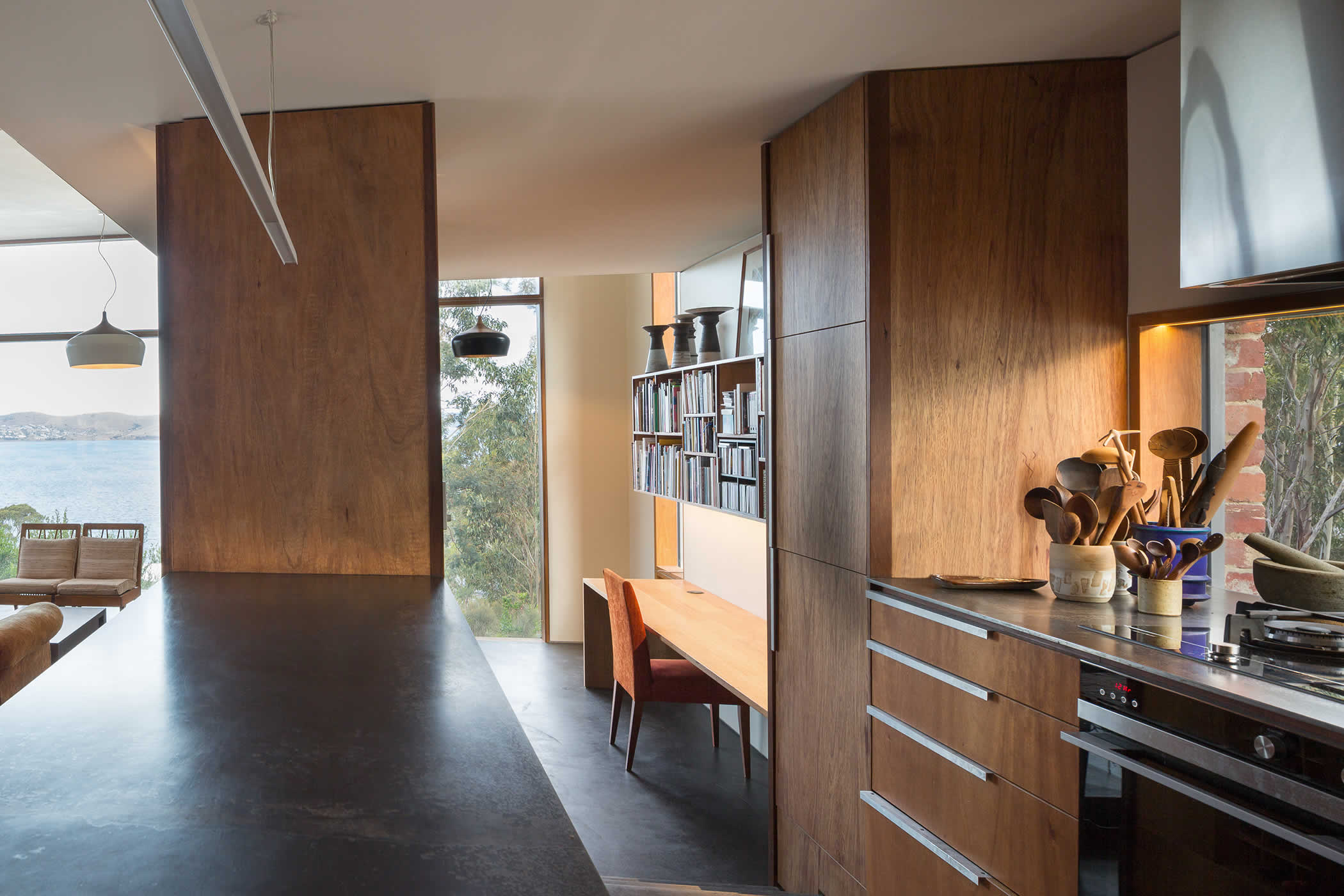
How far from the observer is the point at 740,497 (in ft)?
14.8

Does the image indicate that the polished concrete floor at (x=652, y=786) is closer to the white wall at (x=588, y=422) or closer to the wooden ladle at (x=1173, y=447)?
the white wall at (x=588, y=422)

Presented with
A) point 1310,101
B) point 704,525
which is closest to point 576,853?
point 1310,101

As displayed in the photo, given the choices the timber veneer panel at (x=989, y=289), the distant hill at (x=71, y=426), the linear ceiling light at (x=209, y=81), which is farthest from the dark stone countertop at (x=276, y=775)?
the distant hill at (x=71, y=426)

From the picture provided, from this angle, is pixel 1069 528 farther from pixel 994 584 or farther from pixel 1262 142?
pixel 1262 142

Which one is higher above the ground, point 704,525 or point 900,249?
point 900,249

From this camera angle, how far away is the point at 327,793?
0.94m

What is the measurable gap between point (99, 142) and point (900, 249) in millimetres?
2824

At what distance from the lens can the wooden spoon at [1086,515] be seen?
2.24m

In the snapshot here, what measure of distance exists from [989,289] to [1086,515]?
2.43ft

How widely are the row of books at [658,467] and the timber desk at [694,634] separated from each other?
0.66 meters

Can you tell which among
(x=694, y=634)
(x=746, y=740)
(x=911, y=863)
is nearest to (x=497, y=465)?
(x=694, y=634)

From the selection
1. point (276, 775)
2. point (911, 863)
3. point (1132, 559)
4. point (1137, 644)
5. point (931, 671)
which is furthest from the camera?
point (911, 863)

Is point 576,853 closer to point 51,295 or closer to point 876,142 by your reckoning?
point 876,142

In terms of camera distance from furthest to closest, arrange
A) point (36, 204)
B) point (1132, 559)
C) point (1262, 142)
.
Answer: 1. point (36, 204)
2. point (1132, 559)
3. point (1262, 142)
